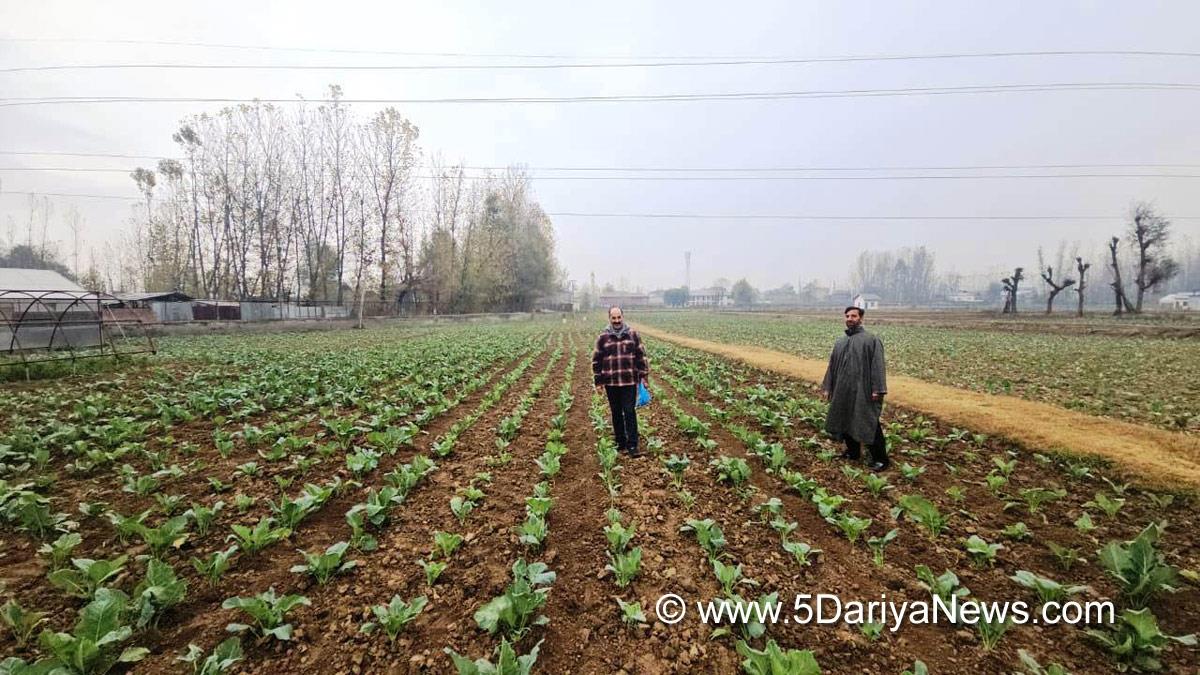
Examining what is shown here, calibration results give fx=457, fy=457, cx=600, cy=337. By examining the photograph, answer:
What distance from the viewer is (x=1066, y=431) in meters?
7.55

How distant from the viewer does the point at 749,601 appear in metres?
3.54

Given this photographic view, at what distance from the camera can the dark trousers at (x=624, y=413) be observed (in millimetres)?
6926

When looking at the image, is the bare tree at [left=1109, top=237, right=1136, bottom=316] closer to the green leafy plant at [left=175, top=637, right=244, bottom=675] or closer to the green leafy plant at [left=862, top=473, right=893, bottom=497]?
the green leafy plant at [left=862, top=473, right=893, bottom=497]

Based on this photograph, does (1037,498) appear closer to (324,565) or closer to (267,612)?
(324,565)

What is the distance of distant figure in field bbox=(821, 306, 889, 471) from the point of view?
618 cm

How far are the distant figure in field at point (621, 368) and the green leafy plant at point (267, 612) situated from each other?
4330 millimetres

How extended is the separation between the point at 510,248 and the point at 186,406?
54.0 m

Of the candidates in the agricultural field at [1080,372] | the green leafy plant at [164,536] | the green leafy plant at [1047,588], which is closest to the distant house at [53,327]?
the green leafy plant at [164,536]

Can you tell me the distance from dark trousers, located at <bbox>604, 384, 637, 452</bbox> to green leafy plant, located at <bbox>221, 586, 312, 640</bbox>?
4.46 metres

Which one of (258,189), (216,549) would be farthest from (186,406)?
(258,189)

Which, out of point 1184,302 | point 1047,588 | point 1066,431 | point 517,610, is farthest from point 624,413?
point 1184,302

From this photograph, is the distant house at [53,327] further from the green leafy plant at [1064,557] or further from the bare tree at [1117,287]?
the bare tree at [1117,287]

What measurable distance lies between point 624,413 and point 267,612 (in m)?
4.81

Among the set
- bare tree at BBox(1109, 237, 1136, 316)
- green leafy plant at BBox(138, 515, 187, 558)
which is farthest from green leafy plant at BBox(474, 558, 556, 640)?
bare tree at BBox(1109, 237, 1136, 316)
